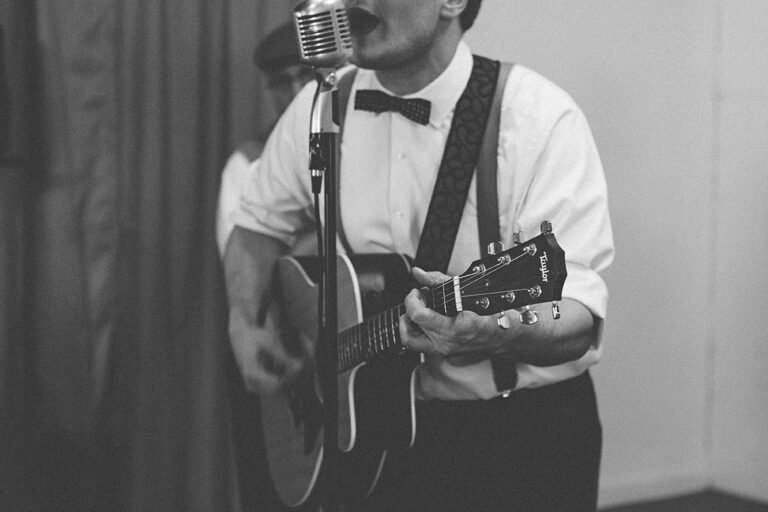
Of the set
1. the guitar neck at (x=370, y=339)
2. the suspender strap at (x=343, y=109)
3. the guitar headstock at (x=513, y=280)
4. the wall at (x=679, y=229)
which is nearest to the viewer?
the guitar headstock at (x=513, y=280)

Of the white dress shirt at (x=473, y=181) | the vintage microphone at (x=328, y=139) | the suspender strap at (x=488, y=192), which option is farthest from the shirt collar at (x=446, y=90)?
the vintage microphone at (x=328, y=139)

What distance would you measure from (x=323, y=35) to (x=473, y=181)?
23.2 inches

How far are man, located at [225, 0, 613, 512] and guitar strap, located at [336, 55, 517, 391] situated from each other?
0.02 meters

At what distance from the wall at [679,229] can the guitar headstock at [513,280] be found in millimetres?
1845

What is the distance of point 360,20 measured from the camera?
120 cm

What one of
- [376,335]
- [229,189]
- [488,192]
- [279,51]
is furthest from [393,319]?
[229,189]

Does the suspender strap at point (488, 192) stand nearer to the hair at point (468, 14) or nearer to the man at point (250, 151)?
the hair at point (468, 14)

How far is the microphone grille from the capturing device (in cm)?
107

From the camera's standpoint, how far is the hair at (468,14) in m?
1.76

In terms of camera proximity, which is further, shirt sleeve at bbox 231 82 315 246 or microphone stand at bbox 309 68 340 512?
shirt sleeve at bbox 231 82 315 246

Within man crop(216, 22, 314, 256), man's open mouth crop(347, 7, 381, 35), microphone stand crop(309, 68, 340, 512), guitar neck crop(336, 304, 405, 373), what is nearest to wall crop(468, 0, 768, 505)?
man crop(216, 22, 314, 256)

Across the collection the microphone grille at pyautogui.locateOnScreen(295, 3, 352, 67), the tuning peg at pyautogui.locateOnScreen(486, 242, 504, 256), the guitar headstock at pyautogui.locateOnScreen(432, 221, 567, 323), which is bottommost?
the guitar headstock at pyautogui.locateOnScreen(432, 221, 567, 323)

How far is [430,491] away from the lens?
1.65m

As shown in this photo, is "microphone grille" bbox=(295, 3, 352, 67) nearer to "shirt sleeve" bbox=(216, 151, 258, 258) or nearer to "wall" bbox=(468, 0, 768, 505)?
"shirt sleeve" bbox=(216, 151, 258, 258)
